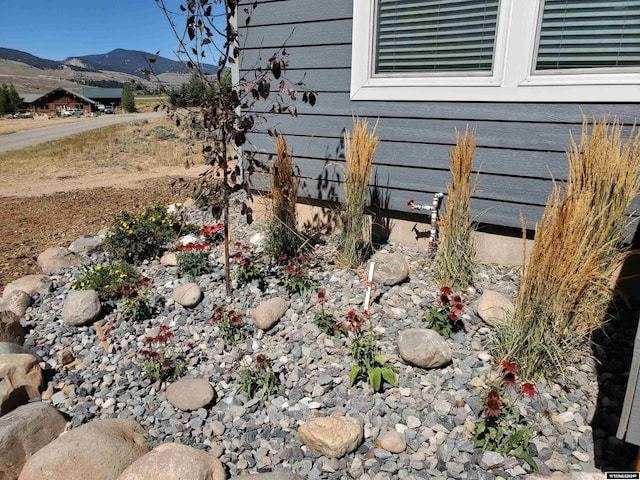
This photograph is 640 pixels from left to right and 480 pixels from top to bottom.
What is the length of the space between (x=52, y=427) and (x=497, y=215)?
3.06 metres

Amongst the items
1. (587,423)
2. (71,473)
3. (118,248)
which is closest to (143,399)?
(71,473)

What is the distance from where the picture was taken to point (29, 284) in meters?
3.40

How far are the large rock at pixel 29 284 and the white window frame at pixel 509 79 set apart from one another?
3.07m

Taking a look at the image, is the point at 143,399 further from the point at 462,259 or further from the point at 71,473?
the point at 462,259

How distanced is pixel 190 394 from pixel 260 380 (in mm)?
353

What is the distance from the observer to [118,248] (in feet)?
12.0

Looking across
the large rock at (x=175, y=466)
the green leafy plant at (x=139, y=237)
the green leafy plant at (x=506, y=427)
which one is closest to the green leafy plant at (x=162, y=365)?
the large rock at (x=175, y=466)

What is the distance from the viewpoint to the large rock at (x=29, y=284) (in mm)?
3330

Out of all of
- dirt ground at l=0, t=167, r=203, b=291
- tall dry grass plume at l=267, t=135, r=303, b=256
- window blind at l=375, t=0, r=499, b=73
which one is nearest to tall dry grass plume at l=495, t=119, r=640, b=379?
window blind at l=375, t=0, r=499, b=73

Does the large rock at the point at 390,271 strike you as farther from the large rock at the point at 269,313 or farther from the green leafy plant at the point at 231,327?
the green leafy plant at the point at 231,327

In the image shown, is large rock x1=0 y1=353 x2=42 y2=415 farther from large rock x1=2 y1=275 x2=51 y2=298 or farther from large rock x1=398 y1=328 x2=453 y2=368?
large rock x1=398 y1=328 x2=453 y2=368

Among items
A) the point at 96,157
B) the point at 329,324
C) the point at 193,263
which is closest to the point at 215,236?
the point at 193,263

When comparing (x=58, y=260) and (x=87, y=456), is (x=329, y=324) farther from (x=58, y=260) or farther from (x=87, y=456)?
(x=58, y=260)

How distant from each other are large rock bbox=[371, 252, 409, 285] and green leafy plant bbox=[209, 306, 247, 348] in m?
0.98
